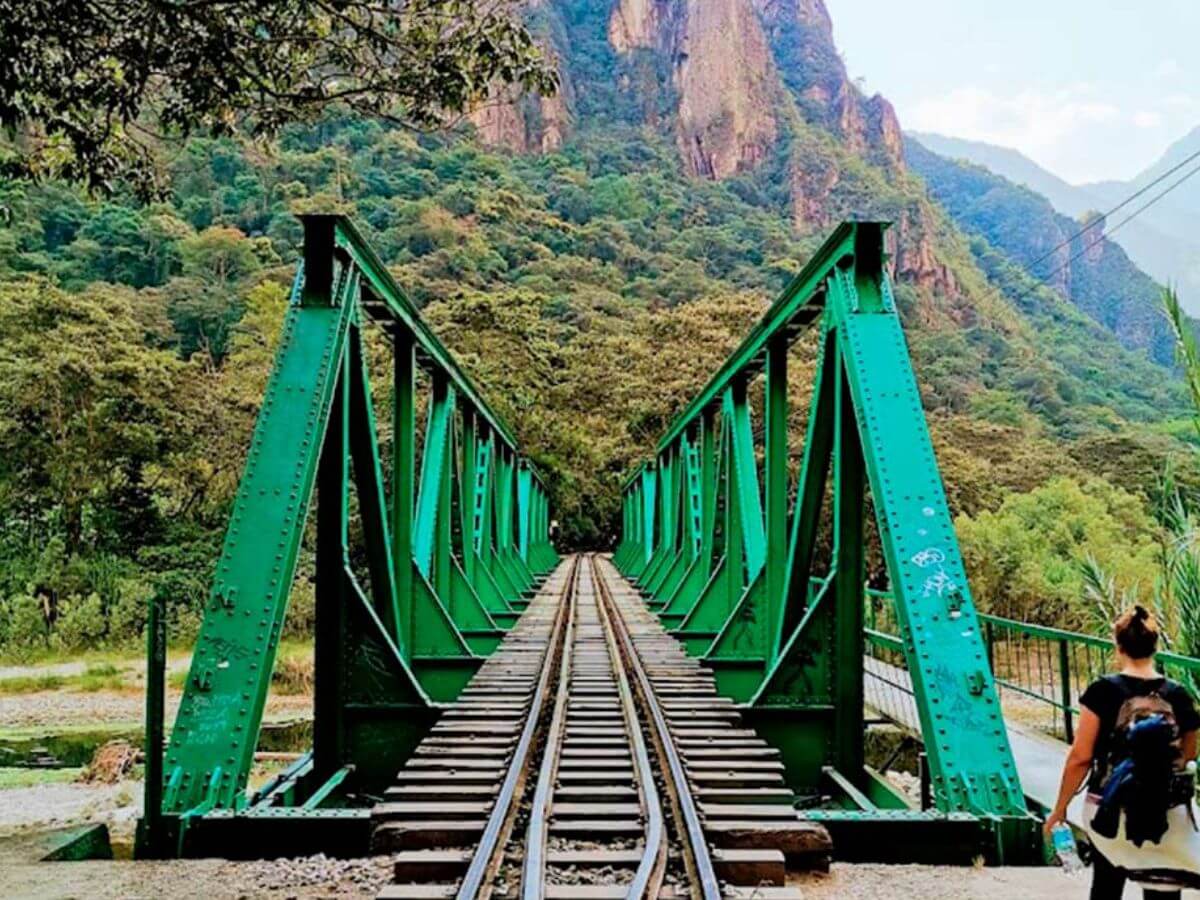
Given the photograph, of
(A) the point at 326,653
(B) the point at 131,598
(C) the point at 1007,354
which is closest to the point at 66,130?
(A) the point at 326,653

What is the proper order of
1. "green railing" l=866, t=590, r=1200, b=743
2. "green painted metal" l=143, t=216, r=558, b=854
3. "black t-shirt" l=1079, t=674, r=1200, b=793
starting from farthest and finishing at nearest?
1. "green railing" l=866, t=590, r=1200, b=743
2. "green painted metal" l=143, t=216, r=558, b=854
3. "black t-shirt" l=1079, t=674, r=1200, b=793

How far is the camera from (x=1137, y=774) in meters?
2.82

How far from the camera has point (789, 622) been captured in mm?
7086

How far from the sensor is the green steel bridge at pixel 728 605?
13.6 feet

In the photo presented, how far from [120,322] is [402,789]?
26161mm

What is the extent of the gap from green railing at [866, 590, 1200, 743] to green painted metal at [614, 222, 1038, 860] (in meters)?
0.55

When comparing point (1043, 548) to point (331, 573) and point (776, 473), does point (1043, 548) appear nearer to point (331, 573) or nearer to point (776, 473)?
point (776, 473)

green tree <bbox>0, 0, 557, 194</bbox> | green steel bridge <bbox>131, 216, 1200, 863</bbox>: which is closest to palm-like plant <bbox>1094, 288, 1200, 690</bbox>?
green steel bridge <bbox>131, 216, 1200, 863</bbox>

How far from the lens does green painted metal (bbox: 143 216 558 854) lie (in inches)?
170

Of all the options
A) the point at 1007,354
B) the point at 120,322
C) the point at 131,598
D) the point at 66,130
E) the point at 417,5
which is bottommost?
the point at 131,598

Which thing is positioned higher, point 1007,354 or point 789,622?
point 1007,354

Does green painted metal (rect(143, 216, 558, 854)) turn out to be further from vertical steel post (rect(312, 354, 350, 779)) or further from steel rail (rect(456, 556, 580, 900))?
steel rail (rect(456, 556, 580, 900))

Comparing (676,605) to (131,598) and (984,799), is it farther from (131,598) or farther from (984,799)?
(131,598)

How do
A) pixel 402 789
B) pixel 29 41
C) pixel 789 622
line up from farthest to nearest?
1. pixel 789 622
2. pixel 29 41
3. pixel 402 789
